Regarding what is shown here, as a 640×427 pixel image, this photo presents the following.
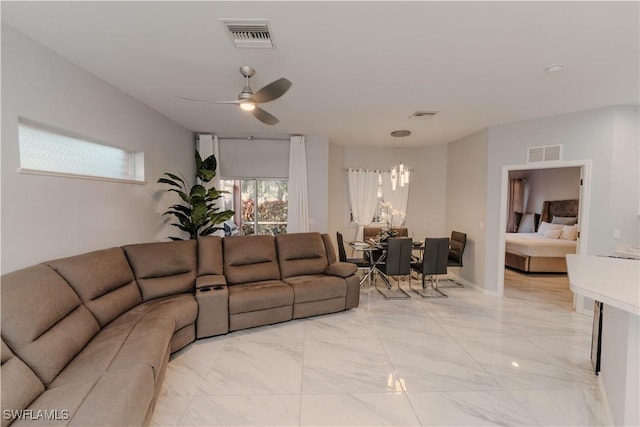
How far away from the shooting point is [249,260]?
3.90 metres

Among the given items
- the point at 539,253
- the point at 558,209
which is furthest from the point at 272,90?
the point at 558,209

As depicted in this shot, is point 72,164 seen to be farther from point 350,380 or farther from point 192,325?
point 350,380

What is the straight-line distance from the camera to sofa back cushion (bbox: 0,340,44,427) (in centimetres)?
136

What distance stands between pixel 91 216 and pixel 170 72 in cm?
166

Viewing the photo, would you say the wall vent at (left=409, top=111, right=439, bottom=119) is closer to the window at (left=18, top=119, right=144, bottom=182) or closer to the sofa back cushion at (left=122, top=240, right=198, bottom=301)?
the sofa back cushion at (left=122, top=240, right=198, bottom=301)

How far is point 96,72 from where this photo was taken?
2.79 meters

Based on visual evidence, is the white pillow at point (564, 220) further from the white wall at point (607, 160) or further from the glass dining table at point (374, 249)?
the glass dining table at point (374, 249)

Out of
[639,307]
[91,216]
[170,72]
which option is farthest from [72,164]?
[639,307]

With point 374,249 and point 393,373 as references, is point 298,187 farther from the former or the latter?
point 393,373

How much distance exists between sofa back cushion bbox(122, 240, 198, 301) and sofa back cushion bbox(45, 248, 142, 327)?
0.33 ft

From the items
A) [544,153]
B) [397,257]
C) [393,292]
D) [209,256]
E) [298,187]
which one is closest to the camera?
[209,256]

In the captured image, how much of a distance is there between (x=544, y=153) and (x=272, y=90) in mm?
4159

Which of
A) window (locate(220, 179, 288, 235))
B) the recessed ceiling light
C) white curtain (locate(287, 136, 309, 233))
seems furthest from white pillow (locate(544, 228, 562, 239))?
window (locate(220, 179, 288, 235))

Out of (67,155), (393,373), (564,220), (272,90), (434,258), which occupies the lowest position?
(393,373)
